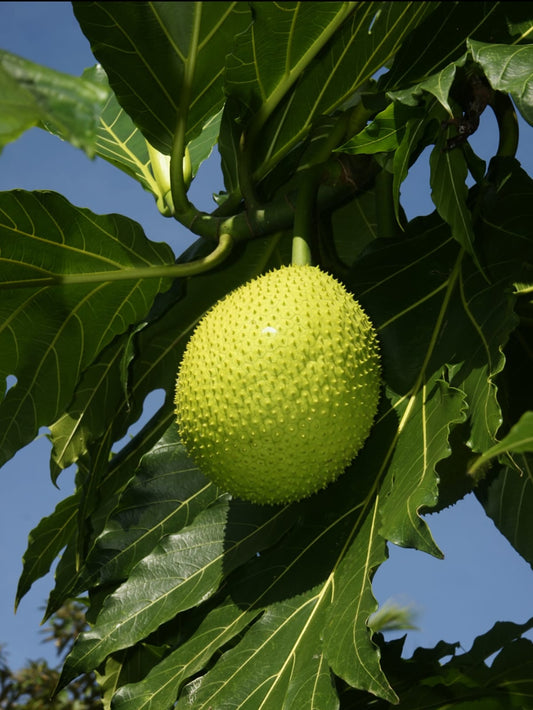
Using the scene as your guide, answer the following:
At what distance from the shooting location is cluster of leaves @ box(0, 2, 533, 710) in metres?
1.04

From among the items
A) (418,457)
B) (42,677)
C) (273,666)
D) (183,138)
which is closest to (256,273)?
(183,138)

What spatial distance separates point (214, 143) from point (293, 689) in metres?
0.97

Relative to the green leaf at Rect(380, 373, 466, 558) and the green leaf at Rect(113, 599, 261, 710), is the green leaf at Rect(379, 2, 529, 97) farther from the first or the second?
the green leaf at Rect(113, 599, 261, 710)

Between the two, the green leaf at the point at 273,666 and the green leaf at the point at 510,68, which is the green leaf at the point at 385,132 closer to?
the green leaf at the point at 510,68

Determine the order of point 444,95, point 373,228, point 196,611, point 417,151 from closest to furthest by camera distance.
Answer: point 444,95 < point 417,151 < point 196,611 < point 373,228

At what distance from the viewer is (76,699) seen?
2918 mm

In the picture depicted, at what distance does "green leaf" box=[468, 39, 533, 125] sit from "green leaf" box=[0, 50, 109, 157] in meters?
0.51

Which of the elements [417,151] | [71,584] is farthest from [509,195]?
[71,584]

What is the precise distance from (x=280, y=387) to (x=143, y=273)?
1.52ft

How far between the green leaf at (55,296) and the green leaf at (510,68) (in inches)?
23.1

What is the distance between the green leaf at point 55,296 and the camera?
1290mm

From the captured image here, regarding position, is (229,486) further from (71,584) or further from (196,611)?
(71,584)

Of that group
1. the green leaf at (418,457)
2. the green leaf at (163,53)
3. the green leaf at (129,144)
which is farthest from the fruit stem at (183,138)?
the green leaf at (418,457)

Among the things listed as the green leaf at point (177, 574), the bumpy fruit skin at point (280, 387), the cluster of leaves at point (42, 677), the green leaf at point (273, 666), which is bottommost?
the cluster of leaves at point (42, 677)
